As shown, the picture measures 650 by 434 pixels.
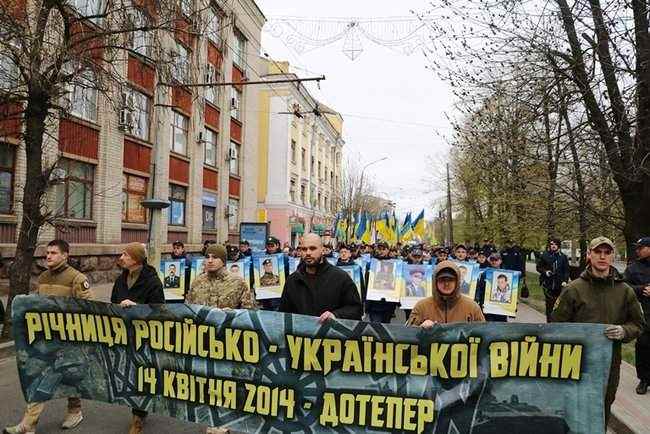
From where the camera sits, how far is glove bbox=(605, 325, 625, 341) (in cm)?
387

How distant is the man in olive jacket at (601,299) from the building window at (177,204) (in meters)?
20.5

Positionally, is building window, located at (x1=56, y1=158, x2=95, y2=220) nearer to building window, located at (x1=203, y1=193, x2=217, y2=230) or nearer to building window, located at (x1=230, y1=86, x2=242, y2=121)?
building window, located at (x1=203, y1=193, x2=217, y2=230)

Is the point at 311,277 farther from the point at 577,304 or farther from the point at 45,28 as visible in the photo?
the point at 45,28

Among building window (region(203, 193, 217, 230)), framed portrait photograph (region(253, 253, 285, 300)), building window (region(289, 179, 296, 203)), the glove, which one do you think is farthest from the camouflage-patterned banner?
building window (region(289, 179, 296, 203))

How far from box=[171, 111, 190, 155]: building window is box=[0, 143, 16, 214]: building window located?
9568 mm

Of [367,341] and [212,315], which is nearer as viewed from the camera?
[367,341]

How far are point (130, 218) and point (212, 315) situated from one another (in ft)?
54.9

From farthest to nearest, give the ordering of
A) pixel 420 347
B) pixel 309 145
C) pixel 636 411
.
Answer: pixel 309 145 < pixel 636 411 < pixel 420 347

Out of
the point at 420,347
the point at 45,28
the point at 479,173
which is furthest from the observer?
the point at 479,173

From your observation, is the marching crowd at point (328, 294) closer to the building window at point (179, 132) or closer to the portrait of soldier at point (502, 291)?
the portrait of soldier at point (502, 291)

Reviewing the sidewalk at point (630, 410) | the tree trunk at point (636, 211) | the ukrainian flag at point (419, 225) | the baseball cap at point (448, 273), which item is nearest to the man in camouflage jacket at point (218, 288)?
the baseball cap at point (448, 273)

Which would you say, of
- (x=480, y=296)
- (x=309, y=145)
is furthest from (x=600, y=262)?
(x=309, y=145)

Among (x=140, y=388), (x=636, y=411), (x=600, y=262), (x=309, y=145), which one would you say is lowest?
(x=636, y=411)

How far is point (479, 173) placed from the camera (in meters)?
25.6
